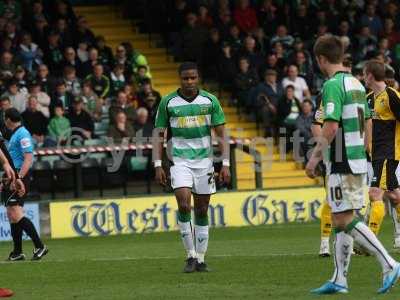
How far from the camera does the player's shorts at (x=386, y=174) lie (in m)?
14.6

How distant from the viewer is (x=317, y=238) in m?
18.4

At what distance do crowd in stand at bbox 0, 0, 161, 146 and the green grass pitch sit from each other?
4.95m

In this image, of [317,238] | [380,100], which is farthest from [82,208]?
[380,100]

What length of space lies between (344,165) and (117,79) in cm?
1517

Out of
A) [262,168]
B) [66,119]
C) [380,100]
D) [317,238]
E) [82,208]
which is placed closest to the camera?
[380,100]

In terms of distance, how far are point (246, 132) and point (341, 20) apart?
467cm

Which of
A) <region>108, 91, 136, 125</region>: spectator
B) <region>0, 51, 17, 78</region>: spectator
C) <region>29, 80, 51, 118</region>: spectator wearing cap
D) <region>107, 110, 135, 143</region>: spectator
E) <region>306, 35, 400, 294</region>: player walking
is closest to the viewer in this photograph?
<region>306, 35, 400, 294</region>: player walking

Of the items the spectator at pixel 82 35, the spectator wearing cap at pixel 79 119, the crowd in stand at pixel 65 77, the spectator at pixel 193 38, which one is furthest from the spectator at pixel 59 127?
the spectator at pixel 193 38

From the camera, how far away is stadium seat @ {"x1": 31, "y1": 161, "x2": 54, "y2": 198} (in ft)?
74.7

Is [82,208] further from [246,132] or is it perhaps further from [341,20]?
[341,20]

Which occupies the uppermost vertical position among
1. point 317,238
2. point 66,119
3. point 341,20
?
point 341,20

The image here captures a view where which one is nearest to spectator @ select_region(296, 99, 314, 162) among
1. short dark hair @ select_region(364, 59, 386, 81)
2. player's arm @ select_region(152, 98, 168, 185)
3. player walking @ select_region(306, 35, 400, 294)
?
Result: short dark hair @ select_region(364, 59, 386, 81)

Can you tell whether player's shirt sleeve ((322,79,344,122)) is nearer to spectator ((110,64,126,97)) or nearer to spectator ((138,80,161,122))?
spectator ((138,80,161,122))

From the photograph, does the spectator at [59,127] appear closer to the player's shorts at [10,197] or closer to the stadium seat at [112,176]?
the stadium seat at [112,176]
